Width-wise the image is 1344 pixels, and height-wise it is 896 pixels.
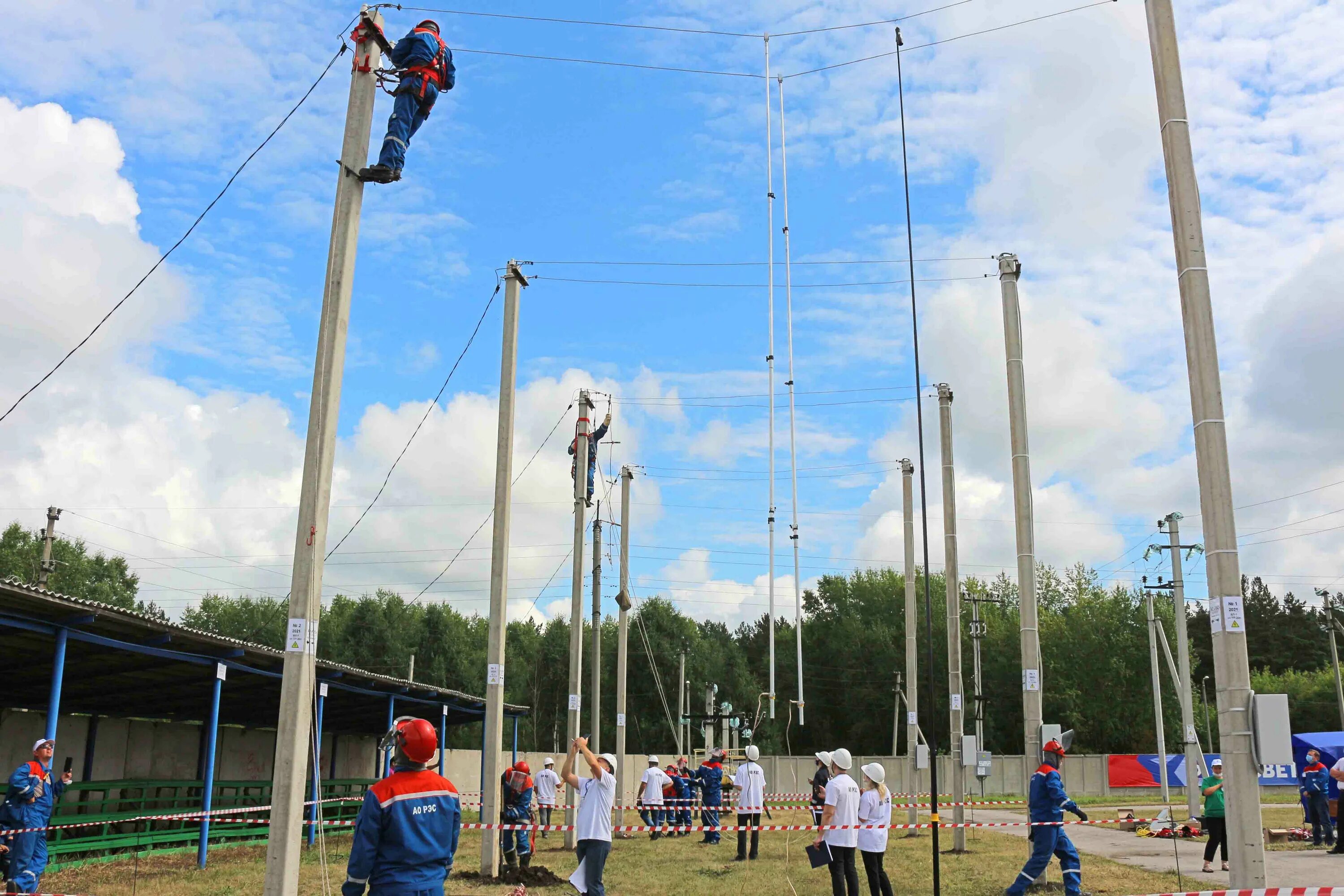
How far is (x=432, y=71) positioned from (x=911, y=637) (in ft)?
59.3

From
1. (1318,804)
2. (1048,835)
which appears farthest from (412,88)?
(1318,804)

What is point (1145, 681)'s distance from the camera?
6681 centimetres

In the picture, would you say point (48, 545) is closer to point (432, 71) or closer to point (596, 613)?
point (596, 613)

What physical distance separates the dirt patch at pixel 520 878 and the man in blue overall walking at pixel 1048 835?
7.00 metres

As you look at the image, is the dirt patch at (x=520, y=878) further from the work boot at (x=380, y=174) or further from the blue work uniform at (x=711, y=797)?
the work boot at (x=380, y=174)

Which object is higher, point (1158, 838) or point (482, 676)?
point (482, 676)

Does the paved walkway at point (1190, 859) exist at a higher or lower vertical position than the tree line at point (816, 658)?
lower

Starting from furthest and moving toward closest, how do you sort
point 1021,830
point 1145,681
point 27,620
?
point 1145,681
point 1021,830
point 27,620

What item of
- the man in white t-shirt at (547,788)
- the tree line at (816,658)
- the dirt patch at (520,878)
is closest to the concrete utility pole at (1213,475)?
the dirt patch at (520,878)

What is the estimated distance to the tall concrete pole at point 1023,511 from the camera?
16.1 m

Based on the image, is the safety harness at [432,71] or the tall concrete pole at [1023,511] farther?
the tall concrete pole at [1023,511]

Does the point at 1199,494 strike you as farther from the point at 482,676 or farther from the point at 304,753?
the point at 482,676

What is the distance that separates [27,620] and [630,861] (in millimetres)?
11034

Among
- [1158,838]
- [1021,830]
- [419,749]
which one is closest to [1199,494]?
[419,749]
